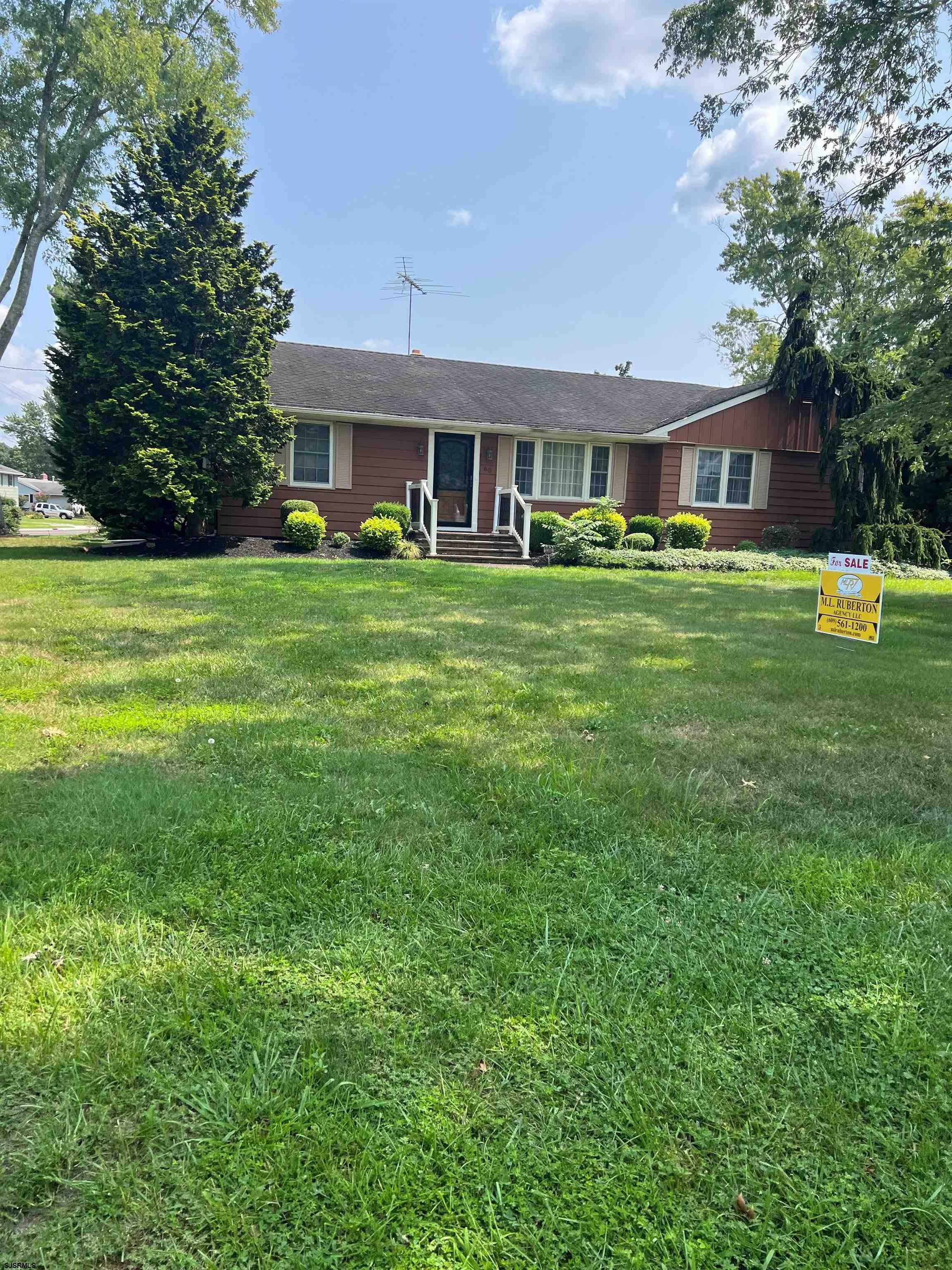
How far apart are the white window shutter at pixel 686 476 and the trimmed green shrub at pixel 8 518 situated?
1674 centimetres

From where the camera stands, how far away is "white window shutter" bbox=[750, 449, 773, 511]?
Result: 17.6 meters

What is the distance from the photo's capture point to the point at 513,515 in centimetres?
1548

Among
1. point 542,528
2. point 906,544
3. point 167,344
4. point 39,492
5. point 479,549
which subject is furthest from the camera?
point 39,492

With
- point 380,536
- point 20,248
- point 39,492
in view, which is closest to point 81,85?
point 20,248

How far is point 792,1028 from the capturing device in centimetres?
198

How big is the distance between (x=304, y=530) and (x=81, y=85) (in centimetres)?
1291

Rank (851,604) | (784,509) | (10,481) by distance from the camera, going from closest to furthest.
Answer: (851,604) < (784,509) < (10,481)

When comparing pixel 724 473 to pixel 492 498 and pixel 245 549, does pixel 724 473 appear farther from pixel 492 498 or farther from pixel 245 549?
pixel 245 549

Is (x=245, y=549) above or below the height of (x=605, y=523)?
below

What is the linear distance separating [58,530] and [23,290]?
16.2 metres

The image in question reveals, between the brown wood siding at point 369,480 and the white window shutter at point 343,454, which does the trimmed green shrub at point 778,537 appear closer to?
the brown wood siding at point 369,480

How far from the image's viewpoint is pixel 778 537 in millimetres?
17609

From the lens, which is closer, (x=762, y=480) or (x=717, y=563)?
(x=717, y=563)

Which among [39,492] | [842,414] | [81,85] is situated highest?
[81,85]
